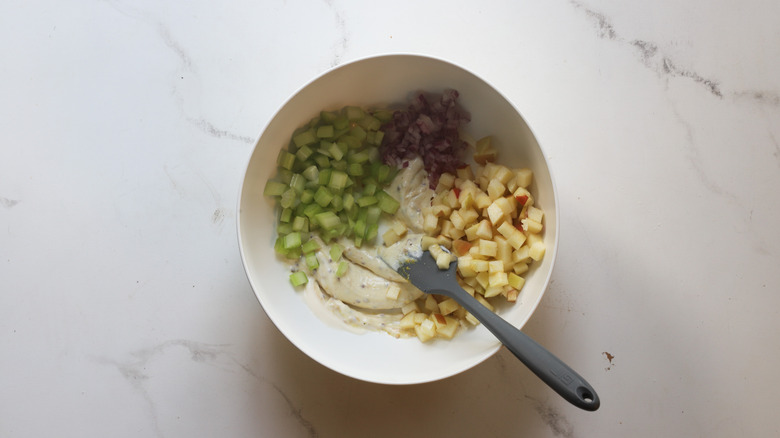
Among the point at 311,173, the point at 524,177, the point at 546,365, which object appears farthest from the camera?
the point at 311,173

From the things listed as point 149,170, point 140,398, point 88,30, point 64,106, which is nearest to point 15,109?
point 64,106

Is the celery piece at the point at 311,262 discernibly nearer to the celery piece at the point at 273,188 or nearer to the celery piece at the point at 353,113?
the celery piece at the point at 273,188

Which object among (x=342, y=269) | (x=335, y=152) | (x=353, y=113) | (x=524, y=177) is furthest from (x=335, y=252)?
(x=524, y=177)

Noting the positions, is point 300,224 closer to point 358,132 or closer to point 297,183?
point 297,183

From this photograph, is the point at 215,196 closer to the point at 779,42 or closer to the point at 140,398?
the point at 140,398

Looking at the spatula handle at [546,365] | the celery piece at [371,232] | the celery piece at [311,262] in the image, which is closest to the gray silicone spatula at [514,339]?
the spatula handle at [546,365]

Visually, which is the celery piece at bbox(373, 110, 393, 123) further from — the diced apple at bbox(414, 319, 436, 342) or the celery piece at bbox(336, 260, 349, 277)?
the diced apple at bbox(414, 319, 436, 342)
